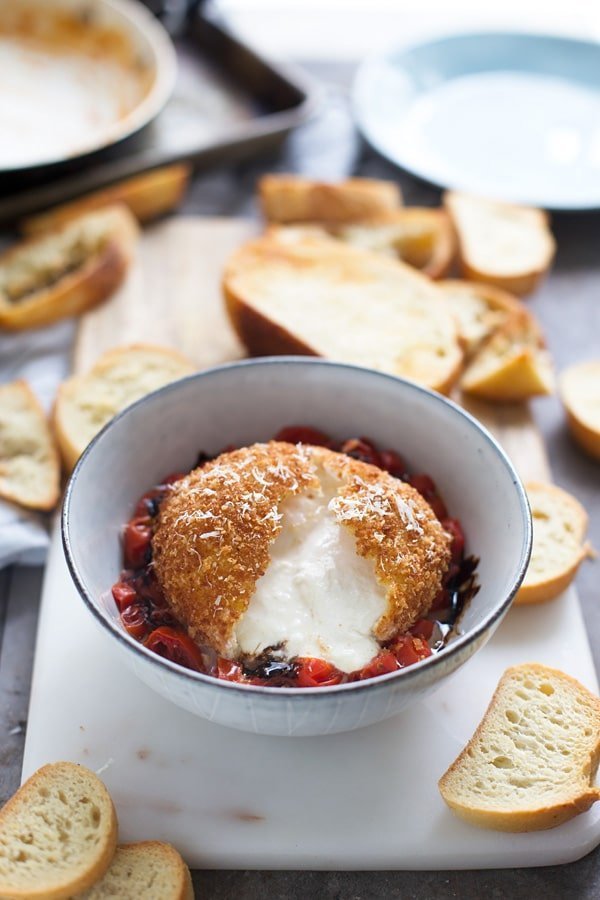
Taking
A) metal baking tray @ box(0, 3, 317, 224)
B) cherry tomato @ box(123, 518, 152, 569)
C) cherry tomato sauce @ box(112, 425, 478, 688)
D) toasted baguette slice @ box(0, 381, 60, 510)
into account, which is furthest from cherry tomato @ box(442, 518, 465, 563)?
metal baking tray @ box(0, 3, 317, 224)

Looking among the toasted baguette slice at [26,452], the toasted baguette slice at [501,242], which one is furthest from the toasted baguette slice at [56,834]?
the toasted baguette slice at [501,242]

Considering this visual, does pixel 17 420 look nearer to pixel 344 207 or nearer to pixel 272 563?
pixel 272 563

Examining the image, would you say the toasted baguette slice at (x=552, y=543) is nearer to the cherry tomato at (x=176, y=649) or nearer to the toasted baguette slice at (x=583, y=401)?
the toasted baguette slice at (x=583, y=401)

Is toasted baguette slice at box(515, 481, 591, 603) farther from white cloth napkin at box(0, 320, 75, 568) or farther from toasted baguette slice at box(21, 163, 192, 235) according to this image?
toasted baguette slice at box(21, 163, 192, 235)

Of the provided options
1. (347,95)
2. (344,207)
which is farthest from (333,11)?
(344,207)

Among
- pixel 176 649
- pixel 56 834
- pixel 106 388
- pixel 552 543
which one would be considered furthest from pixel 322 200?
pixel 56 834
